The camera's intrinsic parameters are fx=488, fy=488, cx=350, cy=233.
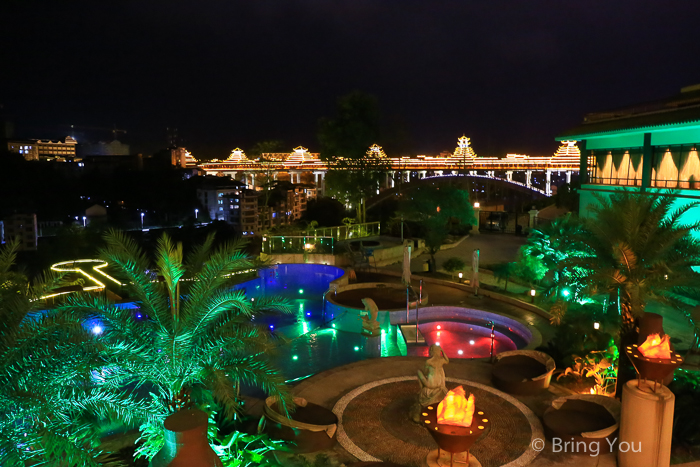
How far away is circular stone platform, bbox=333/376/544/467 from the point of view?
718cm

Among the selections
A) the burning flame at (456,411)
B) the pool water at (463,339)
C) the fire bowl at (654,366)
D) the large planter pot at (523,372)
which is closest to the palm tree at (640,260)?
the large planter pot at (523,372)

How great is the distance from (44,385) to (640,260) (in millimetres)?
9128

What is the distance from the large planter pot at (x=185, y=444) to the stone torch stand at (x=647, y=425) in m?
5.50

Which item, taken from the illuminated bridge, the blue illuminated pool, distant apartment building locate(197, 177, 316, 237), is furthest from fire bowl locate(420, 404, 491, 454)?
the illuminated bridge

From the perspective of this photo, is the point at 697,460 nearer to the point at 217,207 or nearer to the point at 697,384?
the point at 697,384

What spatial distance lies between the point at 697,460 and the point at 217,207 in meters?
57.0

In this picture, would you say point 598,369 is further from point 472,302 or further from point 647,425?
point 472,302

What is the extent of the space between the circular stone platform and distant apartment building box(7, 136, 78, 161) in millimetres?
108983

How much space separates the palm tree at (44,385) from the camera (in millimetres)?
4758

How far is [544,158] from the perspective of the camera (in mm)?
74062

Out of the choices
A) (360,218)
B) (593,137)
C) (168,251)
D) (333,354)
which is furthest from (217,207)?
(168,251)

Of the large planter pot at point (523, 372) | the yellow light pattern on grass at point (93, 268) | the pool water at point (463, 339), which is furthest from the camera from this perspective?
the yellow light pattern on grass at point (93, 268)

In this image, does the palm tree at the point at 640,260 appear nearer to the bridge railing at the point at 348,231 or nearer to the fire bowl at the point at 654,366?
the fire bowl at the point at 654,366

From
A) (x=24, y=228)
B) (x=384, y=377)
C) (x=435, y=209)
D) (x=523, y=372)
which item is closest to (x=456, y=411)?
(x=523, y=372)
